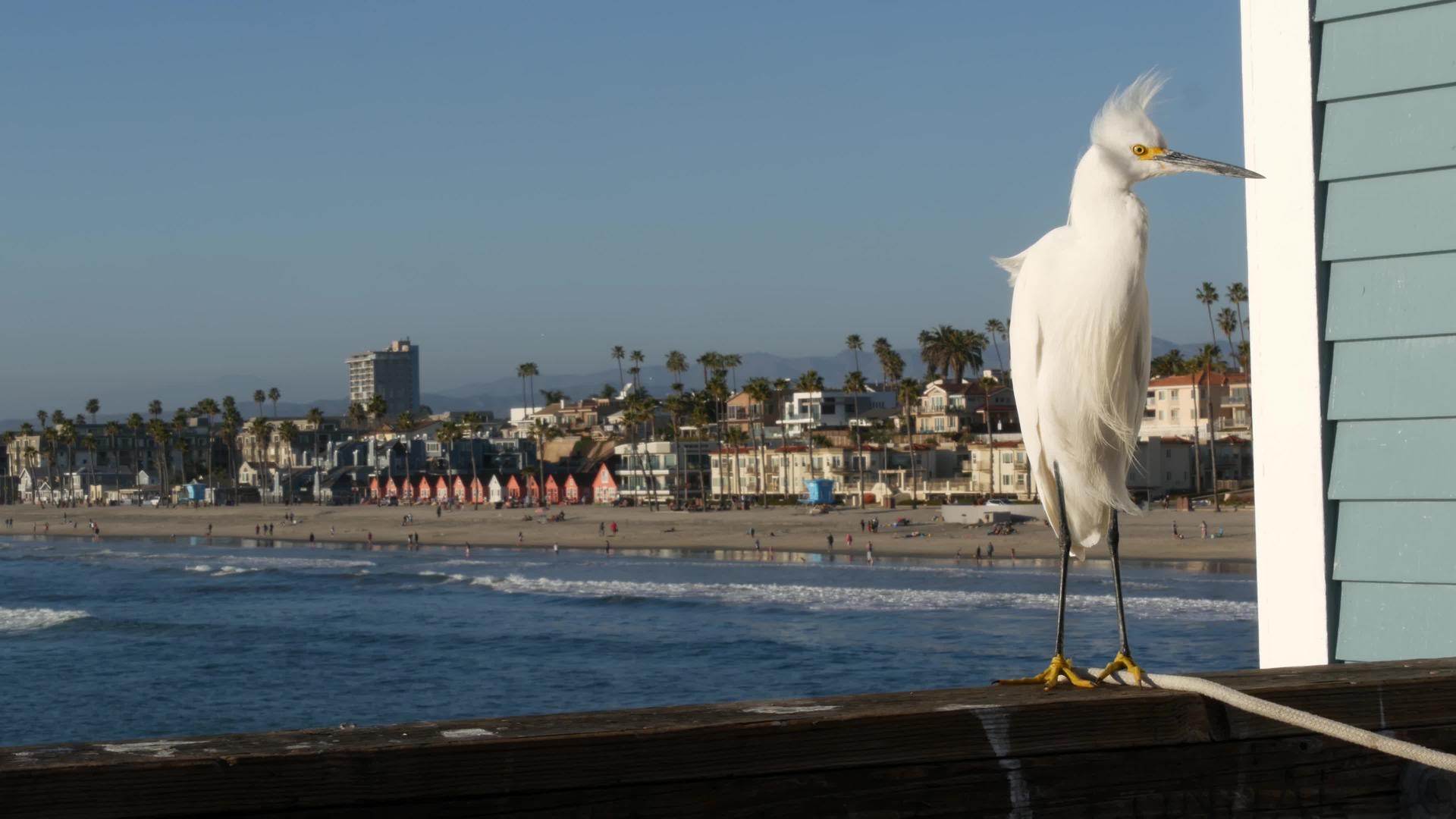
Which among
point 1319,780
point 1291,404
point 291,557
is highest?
point 1291,404

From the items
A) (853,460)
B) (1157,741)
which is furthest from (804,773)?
(853,460)

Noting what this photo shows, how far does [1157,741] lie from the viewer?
2117 millimetres

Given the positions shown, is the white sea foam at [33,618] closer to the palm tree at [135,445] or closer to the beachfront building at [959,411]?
the beachfront building at [959,411]

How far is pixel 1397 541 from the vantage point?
12.3 ft

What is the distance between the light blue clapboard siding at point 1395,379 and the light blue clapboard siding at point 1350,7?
2.88 ft

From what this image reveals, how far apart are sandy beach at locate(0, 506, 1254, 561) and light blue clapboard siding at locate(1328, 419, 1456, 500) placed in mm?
47300

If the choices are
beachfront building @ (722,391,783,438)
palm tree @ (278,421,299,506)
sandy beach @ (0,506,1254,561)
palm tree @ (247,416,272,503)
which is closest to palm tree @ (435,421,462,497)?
sandy beach @ (0,506,1254,561)

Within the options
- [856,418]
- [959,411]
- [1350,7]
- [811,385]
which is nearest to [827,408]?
[856,418]

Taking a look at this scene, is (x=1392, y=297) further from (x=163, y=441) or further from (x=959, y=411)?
(x=163, y=441)

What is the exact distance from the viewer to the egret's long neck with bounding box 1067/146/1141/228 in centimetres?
281

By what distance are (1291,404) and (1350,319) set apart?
0.26 m

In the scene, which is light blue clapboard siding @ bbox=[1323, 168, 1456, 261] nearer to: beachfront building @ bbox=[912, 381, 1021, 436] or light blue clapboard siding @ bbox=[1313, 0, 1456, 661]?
light blue clapboard siding @ bbox=[1313, 0, 1456, 661]

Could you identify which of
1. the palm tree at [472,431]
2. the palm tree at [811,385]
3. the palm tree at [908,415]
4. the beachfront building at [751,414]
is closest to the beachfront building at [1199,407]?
the palm tree at [908,415]

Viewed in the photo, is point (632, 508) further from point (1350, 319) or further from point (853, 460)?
point (1350, 319)
